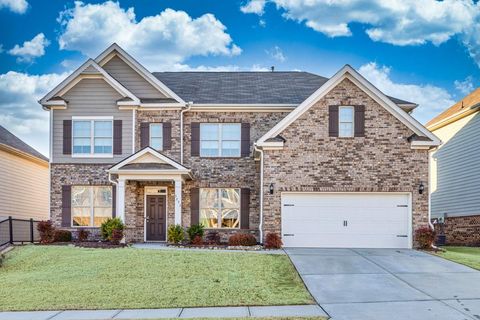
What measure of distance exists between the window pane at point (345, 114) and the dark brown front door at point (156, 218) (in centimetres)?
834

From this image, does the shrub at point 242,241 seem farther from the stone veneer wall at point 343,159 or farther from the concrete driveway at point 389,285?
the concrete driveway at point 389,285

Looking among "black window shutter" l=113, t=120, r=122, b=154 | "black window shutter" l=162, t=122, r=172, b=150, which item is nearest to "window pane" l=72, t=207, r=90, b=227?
"black window shutter" l=113, t=120, r=122, b=154

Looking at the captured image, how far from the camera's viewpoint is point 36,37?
917 inches

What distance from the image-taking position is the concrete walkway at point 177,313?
422 inches

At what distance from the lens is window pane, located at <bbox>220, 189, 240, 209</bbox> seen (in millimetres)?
23062

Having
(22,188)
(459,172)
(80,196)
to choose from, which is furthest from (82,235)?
(459,172)

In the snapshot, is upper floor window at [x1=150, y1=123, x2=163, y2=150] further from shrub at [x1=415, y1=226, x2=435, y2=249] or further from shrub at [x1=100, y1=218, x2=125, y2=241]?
shrub at [x1=415, y1=226, x2=435, y2=249]

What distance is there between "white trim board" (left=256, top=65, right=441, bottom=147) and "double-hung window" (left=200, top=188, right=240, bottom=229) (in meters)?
3.81

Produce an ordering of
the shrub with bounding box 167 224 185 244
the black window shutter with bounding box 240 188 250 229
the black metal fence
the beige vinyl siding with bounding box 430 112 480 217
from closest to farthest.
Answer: the shrub with bounding box 167 224 185 244
the black window shutter with bounding box 240 188 250 229
the black metal fence
the beige vinyl siding with bounding box 430 112 480 217

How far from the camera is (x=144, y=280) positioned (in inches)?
555

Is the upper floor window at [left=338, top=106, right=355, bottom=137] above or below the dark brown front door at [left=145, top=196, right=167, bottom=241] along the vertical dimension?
above

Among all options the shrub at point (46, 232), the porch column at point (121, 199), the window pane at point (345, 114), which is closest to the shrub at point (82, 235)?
the shrub at point (46, 232)

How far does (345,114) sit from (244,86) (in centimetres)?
665

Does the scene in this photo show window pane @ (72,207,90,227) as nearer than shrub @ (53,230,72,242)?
No
